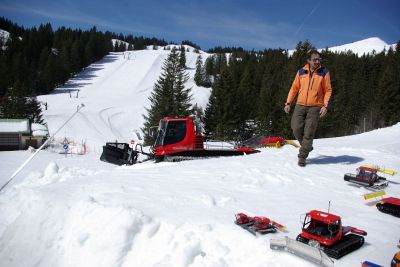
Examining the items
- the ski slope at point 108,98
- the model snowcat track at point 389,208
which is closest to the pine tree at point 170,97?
the ski slope at point 108,98

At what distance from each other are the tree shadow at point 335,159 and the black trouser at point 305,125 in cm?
96

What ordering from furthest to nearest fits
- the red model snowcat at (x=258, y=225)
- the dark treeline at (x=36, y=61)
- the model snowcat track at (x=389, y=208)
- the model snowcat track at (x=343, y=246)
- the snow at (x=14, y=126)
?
the dark treeline at (x=36, y=61) → the snow at (x=14, y=126) → the model snowcat track at (x=389, y=208) → the red model snowcat at (x=258, y=225) → the model snowcat track at (x=343, y=246)

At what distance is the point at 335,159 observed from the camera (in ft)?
31.1

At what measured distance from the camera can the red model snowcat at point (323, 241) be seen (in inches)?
139

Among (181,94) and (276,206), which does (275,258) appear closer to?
(276,206)

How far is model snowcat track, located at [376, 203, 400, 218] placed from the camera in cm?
501

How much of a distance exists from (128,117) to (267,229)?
224ft

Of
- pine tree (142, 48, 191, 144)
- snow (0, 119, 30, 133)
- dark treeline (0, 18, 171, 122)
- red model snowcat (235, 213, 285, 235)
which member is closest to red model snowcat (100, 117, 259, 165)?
red model snowcat (235, 213, 285, 235)

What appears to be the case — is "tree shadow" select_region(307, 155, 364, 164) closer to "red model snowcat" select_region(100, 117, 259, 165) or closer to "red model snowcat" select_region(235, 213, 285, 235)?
"red model snowcat" select_region(235, 213, 285, 235)

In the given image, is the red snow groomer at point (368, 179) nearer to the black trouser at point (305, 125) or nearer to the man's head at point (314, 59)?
the black trouser at point (305, 125)

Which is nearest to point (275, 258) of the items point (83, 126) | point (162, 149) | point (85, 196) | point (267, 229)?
point (267, 229)

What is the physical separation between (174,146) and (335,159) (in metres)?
7.28

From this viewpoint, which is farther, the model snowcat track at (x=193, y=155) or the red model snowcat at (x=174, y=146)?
the red model snowcat at (x=174, y=146)

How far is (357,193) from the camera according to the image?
625 cm
